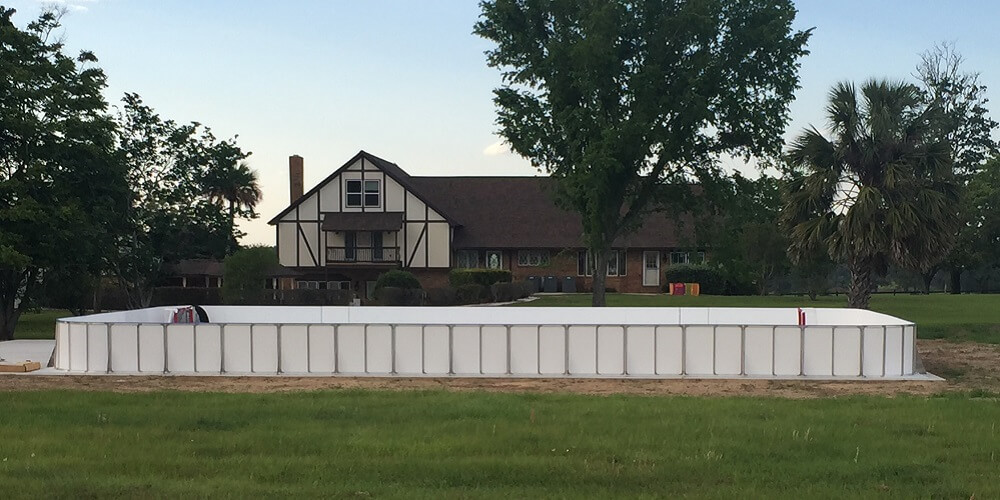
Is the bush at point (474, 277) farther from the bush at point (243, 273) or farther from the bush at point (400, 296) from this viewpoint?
the bush at point (243, 273)

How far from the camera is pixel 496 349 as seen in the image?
16.7 metres

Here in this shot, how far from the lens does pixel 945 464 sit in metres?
8.38

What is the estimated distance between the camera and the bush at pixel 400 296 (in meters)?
35.5

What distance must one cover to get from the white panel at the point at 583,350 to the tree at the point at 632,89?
1356cm

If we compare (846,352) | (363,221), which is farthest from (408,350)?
(363,221)

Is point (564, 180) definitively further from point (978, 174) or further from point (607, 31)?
point (978, 174)

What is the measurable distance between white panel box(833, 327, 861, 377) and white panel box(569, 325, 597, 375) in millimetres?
4512

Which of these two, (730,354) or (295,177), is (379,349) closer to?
(730,354)

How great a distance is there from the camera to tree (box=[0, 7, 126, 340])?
2386 centimetres

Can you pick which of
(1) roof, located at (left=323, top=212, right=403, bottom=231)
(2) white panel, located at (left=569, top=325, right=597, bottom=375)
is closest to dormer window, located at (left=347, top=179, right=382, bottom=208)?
(1) roof, located at (left=323, top=212, right=403, bottom=231)

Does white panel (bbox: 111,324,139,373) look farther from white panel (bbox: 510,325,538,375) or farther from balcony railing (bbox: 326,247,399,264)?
balcony railing (bbox: 326,247,399,264)

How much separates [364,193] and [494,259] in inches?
336

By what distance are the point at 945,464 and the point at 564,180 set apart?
23379 mm

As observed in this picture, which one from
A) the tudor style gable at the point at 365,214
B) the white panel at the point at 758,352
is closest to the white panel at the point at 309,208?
the tudor style gable at the point at 365,214
